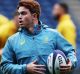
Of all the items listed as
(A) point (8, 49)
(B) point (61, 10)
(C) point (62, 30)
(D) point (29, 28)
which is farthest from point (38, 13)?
(B) point (61, 10)

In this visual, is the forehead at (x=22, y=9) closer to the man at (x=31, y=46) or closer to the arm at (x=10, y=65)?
the man at (x=31, y=46)

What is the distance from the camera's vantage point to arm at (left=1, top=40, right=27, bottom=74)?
4.91 meters

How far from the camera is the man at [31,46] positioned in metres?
4.91

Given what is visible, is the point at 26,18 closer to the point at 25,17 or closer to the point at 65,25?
the point at 25,17

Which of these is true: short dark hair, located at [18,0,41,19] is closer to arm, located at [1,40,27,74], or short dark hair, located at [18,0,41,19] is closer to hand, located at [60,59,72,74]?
arm, located at [1,40,27,74]

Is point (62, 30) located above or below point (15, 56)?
above

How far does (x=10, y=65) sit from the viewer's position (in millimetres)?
4926

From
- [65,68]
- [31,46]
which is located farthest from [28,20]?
[65,68]

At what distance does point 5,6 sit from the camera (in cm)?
1405

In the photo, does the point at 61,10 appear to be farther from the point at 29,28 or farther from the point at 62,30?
the point at 29,28

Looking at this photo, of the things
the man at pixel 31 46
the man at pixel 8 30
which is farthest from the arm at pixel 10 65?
the man at pixel 8 30

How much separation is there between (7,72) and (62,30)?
3809 mm

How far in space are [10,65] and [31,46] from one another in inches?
11.3

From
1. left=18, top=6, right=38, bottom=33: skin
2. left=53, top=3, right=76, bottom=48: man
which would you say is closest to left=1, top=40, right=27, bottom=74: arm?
left=18, top=6, right=38, bottom=33: skin
